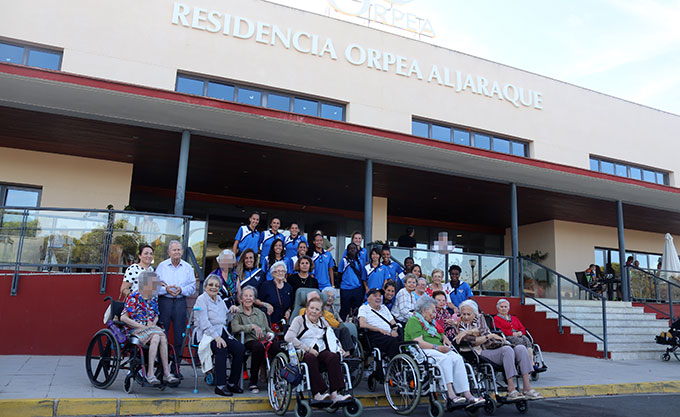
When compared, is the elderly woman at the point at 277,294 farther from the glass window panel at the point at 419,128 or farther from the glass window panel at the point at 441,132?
the glass window panel at the point at 441,132

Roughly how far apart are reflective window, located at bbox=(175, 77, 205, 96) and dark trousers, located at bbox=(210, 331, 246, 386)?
27.1 ft

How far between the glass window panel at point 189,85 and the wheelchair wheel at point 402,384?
910 centimetres

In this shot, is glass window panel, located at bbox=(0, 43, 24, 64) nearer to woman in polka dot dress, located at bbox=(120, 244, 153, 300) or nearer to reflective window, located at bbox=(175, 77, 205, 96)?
reflective window, located at bbox=(175, 77, 205, 96)

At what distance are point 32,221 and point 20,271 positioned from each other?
29.8 inches

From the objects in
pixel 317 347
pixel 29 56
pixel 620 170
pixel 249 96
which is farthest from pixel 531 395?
pixel 620 170

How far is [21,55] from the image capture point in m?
11.3

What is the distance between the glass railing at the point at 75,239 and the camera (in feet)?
25.3

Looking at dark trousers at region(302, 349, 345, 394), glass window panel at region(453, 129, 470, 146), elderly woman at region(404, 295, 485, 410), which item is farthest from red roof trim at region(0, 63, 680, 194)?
dark trousers at region(302, 349, 345, 394)

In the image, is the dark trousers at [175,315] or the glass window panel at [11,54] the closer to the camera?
the dark trousers at [175,315]

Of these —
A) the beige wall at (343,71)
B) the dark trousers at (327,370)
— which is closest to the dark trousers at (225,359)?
the dark trousers at (327,370)

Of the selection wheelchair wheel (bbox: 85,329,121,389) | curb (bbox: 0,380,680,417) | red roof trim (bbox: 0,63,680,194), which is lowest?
curb (bbox: 0,380,680,417)

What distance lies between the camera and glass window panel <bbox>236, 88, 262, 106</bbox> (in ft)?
42.4

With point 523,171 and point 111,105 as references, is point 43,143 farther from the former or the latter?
point 523,171

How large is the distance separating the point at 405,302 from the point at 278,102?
7.80 meters
